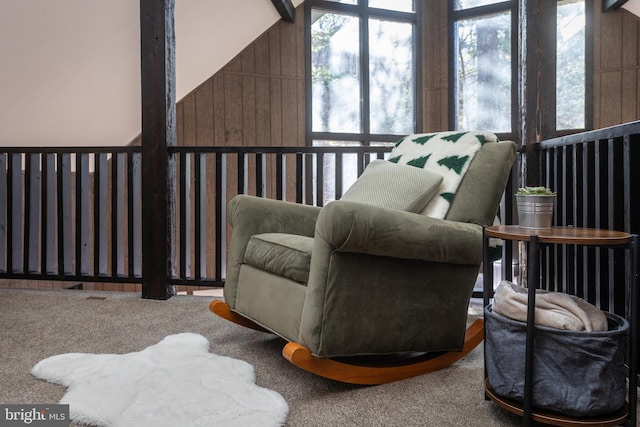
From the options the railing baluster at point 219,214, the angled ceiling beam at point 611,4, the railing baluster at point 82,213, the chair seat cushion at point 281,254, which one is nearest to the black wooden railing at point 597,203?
the chair seat cushion at point 281,254

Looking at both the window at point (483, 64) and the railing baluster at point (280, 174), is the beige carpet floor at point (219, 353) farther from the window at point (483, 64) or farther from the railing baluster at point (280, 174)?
the window at point (483, 64)

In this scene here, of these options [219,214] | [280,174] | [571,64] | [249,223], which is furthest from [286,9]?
[249,223]

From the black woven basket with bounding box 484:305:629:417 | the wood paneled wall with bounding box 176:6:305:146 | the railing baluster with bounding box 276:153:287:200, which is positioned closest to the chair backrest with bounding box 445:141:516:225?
the black woven basket with bounding box 484:305:629:417

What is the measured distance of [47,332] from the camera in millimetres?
2102

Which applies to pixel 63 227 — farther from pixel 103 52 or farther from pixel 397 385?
pixel 397 385

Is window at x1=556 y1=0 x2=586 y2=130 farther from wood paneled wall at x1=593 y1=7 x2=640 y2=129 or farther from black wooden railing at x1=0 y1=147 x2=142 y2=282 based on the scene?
black wooden railing at x1=0 y1=147 x2=142 y2=282

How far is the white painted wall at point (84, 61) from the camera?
8.67ft

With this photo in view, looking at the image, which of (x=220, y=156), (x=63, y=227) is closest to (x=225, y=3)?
(x=220, y=156)

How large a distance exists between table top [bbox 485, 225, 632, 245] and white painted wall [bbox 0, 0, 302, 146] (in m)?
2.40

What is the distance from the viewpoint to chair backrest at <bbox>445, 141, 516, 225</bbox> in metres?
1.70

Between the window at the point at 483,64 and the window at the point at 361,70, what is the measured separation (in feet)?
1.62

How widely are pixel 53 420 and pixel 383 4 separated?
5.40 metres

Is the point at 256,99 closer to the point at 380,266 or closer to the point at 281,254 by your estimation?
the point at 281,254

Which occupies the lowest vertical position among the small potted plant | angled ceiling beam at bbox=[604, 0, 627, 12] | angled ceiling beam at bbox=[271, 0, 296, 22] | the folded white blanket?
the folded white blanket
